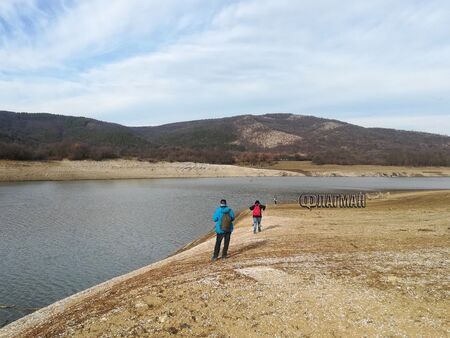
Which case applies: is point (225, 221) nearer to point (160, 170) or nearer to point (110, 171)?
point (110, 171)

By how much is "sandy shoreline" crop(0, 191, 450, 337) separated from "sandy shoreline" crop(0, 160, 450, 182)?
3266 inches

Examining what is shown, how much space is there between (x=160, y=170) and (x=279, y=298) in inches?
4139

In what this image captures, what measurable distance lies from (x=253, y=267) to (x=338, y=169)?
122517 millimetres

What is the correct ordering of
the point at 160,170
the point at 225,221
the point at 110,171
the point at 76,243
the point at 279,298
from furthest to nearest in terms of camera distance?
the point at 160,170 < the point at 110,171 < the point at 76,243 < the point at 225,221 < the point at 279,298

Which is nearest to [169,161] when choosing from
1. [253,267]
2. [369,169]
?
[369,169]

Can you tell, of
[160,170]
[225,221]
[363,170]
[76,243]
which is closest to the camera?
[225,221]

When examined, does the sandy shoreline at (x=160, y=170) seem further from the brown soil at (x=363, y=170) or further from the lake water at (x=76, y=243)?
the lake water at (x=76, y=243)

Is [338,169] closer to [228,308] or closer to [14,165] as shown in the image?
[14,165]

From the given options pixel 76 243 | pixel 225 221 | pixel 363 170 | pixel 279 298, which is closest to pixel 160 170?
pixel 363 170

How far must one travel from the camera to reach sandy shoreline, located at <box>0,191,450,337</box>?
7840mm

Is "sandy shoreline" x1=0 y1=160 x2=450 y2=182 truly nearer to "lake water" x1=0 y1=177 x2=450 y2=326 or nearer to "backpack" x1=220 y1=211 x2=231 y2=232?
"lake water" x1=0 y1=177 x2=450 y2=326

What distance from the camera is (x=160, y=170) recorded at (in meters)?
112

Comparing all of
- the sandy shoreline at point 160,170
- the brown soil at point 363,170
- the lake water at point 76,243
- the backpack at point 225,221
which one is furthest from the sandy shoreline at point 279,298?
the brown soil at point 363,170

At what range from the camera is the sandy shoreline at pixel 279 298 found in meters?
7.84
